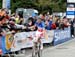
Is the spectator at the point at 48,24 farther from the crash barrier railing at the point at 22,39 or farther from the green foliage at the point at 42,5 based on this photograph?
the green foliage at the point at 42,5

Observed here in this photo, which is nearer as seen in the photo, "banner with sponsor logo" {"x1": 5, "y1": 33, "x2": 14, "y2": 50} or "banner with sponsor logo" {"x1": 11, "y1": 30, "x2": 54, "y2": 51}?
"banner with sponsor logo" {"x1": 5, "y1": 33, "x2": 14, "y2": 50}

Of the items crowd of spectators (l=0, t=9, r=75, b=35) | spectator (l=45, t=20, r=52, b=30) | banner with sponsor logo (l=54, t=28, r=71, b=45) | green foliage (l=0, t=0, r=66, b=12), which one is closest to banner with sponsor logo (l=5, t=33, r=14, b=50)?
crowd of spectators (l=0, t=9, r=75, b=35)

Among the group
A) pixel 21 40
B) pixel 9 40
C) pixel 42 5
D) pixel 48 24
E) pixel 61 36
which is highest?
pixel 9 40

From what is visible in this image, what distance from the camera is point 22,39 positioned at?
57.3 feet

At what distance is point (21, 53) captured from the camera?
55.5 feet

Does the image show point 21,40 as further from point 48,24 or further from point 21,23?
point 48,24

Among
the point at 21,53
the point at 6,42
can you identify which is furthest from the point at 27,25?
the point at 6,42

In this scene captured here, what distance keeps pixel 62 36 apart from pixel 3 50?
11.0 m

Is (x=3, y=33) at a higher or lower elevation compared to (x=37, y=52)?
higher

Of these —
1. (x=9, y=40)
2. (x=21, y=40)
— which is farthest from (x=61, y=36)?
(x=9, y=40)

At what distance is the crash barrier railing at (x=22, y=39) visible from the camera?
14320 mm

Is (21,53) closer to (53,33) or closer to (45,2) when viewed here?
(53,33)

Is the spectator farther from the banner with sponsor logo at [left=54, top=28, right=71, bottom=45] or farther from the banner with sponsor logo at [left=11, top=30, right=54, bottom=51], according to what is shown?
the banner with sponsor logo at [left=11, top=30, right=54, bottom=51]

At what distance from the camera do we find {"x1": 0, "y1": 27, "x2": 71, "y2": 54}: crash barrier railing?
1432cm
